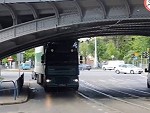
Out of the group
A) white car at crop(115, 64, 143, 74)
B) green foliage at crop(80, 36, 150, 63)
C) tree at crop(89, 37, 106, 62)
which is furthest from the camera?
tree at crop(89, 37, 106, 62)

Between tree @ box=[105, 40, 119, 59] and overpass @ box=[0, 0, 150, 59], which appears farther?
tree @ box=[105, 40, 119, 59]

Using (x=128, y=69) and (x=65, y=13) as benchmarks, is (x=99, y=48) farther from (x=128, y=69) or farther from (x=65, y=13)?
(x=65, y=13)

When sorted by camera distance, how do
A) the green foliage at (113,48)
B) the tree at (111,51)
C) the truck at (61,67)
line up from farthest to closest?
the green foliage at (113,48) < the tree at (111,51) < the truck at (61,67)

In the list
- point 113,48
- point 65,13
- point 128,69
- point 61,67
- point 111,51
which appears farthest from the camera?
point 111,51

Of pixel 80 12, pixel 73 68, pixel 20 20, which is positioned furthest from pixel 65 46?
pixel 80 12

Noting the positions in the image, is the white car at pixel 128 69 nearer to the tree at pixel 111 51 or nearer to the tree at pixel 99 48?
the tree at pixel 111 51

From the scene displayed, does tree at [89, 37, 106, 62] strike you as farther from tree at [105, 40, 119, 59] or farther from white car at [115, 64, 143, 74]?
white car at [115, 64, 143, 74]

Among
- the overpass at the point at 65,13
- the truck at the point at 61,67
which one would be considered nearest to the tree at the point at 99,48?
the truck at the point at 61,67

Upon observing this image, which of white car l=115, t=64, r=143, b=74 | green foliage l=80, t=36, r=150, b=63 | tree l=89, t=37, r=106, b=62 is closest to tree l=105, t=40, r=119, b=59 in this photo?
green foliage l=80, t=36, r=150, b=63

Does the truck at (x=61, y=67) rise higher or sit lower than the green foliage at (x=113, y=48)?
lower

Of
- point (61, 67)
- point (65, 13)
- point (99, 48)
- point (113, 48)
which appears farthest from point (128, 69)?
point (65, 13)

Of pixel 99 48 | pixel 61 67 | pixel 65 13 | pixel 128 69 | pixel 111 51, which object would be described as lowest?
pixel 61 67

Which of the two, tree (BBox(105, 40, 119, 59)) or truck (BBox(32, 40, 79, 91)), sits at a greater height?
tree (BBox(105, 40, 119, 59))

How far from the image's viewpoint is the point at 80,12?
907 inches
